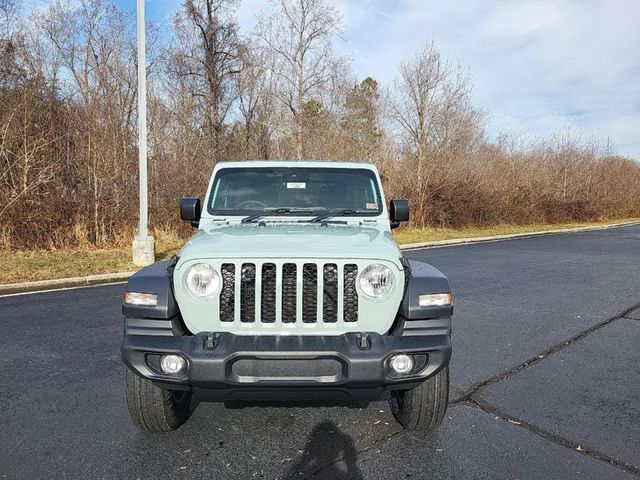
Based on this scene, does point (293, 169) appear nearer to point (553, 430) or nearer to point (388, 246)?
point (388, 246)

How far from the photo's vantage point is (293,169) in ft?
13.9

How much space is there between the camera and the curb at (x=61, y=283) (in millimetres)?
8250

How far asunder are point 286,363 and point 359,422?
43.6 inches

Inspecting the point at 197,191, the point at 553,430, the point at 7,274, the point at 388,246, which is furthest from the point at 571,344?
the point at 197,191

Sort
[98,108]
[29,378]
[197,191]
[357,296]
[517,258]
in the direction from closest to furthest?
[357,296], [29,378], [517,258], [98,108], [197,191]

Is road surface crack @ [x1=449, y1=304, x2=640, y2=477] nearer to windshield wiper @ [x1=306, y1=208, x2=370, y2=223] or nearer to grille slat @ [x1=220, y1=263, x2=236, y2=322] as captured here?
windshield wiper @ [x1=306, y1=208, x2=370, y2=223]

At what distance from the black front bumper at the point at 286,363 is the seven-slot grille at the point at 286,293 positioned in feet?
0.47

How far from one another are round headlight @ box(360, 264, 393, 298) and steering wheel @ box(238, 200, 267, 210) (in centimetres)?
159

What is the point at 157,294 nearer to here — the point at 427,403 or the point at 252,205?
the point at 252,205

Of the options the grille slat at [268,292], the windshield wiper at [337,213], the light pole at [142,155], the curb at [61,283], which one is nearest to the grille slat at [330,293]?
the grille slat at [268,292]

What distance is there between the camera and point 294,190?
411cm

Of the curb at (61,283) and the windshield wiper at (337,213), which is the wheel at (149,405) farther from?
the curb at (61,283)

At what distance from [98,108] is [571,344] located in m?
15.4

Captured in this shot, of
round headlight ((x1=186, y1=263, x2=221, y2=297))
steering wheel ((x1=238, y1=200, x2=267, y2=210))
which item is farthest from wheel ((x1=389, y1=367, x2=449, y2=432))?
steering wheel ((x1=238, y1=200, x2=267, y2=210))
